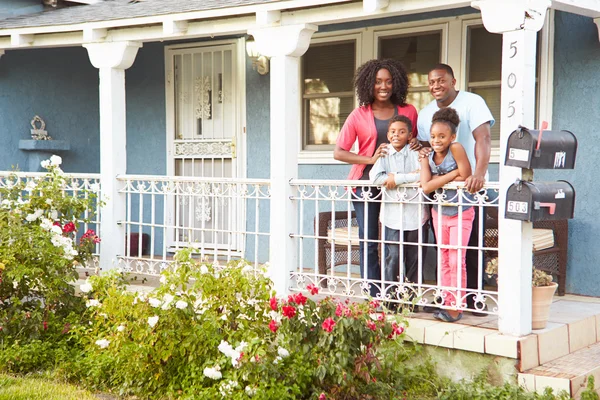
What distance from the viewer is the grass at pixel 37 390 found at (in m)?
5.69

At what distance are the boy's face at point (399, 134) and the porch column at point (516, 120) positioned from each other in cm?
79

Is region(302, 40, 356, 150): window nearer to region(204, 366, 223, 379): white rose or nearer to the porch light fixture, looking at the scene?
the porch light fixture

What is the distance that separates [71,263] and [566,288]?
460 centimetres

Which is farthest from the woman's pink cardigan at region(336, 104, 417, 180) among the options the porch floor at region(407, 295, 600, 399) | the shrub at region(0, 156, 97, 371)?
the shrub at region(0, 156, 97, 371)

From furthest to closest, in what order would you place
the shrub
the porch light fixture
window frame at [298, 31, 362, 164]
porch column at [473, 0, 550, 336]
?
1. the porch light fixture
2. window frame at [298, 31, 362, 164]
3. the shrub
4. porch column at [473, 0, 550, 336]

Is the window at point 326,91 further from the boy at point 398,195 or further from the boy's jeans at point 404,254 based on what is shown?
the boy's jeans at point 404,254

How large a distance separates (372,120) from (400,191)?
66cm

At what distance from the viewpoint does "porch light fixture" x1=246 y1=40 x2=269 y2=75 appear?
9.32 metres

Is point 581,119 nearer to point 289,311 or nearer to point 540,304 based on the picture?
point 540,304

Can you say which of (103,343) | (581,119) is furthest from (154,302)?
(581,119)

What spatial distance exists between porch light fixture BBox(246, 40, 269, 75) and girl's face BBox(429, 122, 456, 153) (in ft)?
12.7

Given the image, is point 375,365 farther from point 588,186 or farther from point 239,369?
point 588,186

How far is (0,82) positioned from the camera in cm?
1015

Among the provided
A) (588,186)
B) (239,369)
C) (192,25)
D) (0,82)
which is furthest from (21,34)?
(588,186)
